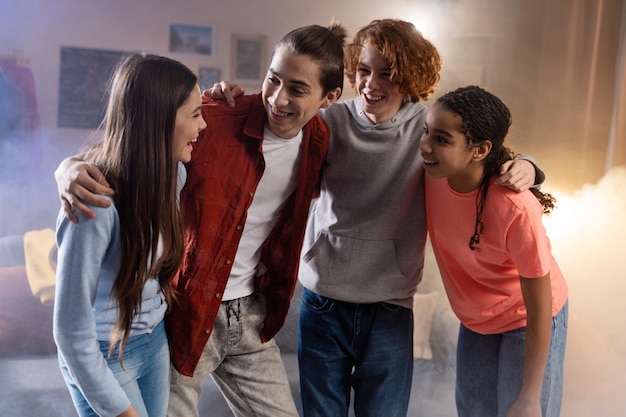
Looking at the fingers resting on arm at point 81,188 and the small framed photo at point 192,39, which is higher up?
the small framed photo at point 192,39

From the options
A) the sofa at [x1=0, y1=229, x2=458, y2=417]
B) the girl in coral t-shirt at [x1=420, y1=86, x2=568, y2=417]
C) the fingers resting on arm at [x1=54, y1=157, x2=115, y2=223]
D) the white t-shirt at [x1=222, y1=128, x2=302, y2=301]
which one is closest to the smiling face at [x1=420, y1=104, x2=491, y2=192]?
the girl in coral t-shirt at [x1=420, y1=86, x2=568, y2=417]

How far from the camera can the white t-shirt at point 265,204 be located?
4.24 ft

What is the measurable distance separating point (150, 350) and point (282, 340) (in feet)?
3.69

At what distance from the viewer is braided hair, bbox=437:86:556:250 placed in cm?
121

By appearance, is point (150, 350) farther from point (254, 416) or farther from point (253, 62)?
point (253, 62)

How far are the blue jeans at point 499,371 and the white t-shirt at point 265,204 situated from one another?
47 cm

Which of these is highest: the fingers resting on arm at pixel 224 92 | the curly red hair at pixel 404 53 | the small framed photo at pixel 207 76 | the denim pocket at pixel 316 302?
the small framed photo at pixel 207 76

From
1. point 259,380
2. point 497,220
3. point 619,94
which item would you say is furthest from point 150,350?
point 619,94

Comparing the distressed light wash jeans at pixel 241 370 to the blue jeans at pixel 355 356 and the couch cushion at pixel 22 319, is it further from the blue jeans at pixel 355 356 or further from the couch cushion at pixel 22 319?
the couch cushion at pixel 22 319

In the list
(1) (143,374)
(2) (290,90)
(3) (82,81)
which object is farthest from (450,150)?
(3) (82,81)

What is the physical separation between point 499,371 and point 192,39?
1.63m

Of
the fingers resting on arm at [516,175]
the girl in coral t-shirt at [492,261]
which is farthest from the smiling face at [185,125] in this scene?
the fingers resting on arm at [516,175]

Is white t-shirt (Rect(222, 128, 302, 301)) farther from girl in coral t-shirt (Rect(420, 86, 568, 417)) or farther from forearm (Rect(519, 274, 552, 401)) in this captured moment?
forearm (Rect(519, 274, 552, 401))

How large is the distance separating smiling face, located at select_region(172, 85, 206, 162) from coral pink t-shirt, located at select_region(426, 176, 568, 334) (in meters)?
0.50
